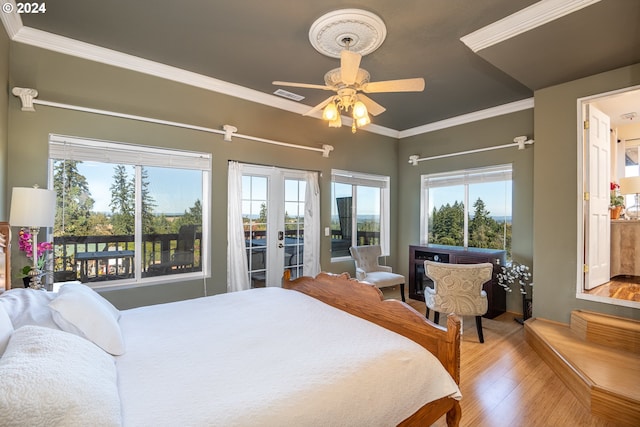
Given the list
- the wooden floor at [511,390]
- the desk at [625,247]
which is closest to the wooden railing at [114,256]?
the wooden floor at [511,390]

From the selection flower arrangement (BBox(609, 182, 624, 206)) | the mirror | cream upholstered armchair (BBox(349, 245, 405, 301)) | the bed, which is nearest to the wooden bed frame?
the bed

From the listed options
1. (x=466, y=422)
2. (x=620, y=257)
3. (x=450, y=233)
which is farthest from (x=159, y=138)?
(x=620, y=257)

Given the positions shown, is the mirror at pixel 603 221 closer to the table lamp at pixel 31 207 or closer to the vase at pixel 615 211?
the vase at pixel 615 211

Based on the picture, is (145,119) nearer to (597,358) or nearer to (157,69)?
(157,69)

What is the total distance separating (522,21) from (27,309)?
140 inches

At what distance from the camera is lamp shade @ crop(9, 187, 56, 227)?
2143 millimetres

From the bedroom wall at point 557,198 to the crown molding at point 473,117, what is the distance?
88cm

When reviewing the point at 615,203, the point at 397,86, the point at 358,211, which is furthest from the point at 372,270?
the point at 615,203

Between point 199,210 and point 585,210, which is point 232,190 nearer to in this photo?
point 199,210

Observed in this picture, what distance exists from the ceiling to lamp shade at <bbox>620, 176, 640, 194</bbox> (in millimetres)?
1709

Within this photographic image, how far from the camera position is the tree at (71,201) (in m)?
2.87

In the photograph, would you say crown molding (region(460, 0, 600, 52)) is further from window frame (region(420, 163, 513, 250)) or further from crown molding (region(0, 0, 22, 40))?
crown molding (region(0, 0, 22, 40))

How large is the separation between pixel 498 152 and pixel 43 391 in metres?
5.04

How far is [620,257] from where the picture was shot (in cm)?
385
